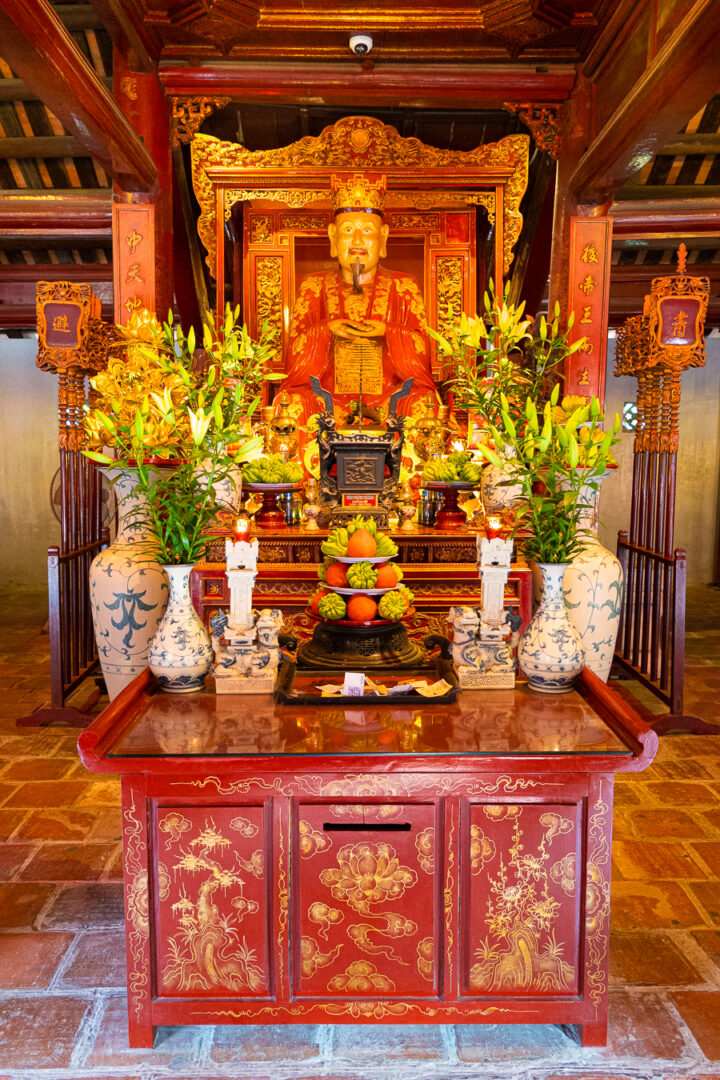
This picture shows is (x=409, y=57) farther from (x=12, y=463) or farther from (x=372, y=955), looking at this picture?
(x=12, y=463)


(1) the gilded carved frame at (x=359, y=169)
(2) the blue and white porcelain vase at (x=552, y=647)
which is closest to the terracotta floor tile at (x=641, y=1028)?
(2) the blue and white porcelain vase at (x=552, y=647)

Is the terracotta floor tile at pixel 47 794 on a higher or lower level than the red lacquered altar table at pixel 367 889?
lower

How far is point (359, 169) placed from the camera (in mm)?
5086

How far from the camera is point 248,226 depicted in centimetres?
565

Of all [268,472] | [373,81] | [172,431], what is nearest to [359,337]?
[373,81]

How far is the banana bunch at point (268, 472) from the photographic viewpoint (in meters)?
3.61

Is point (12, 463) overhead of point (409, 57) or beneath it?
beneath

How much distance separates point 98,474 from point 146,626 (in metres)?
1.57

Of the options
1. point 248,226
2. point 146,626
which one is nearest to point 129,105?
point 248,226

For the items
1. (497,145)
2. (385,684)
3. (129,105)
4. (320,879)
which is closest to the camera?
(320,879)

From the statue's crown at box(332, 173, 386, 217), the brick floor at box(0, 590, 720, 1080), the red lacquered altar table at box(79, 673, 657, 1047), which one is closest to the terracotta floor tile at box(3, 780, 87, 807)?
the brick floor at box(0, 590, 720, 1080)

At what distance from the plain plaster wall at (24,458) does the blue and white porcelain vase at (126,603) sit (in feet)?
16.2

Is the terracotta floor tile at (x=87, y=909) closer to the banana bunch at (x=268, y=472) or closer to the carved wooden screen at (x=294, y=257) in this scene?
the banana bunch at (x=268, y=472)

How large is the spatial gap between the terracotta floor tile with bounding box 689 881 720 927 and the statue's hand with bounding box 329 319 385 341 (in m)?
3.96
